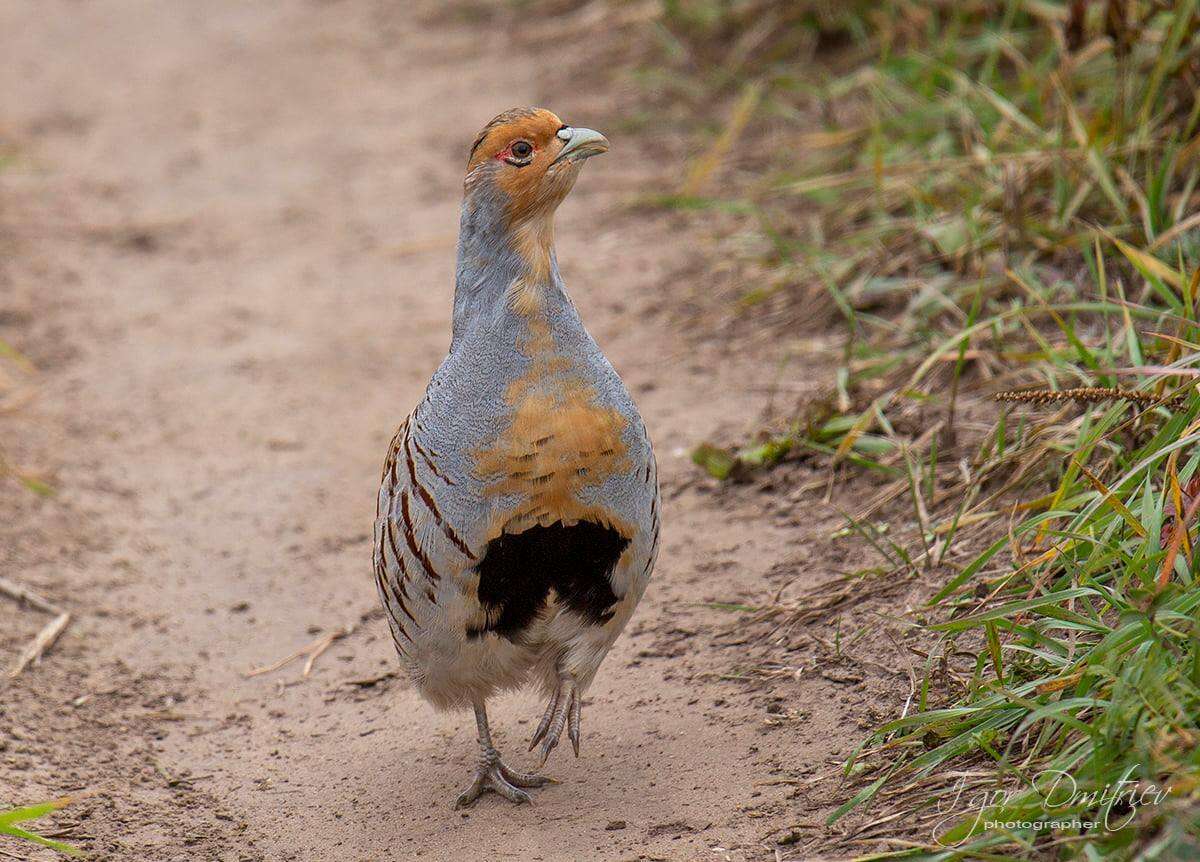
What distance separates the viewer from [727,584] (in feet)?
14.0

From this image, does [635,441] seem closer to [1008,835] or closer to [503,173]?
[503,173]

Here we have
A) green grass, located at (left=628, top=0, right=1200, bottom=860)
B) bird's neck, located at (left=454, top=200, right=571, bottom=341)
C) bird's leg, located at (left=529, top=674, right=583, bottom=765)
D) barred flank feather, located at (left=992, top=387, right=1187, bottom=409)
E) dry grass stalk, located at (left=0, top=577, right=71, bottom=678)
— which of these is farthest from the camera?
dry grass stalk, located at (left=0, top=577, right=71, bottom=678)

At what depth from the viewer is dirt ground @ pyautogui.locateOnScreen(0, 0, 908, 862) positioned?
3.48m

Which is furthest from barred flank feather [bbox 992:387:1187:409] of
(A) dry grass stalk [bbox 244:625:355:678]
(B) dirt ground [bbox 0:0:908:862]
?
(A) dry grass stalk [bbox 244:625:355:678]

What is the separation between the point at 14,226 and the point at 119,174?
1006 mm

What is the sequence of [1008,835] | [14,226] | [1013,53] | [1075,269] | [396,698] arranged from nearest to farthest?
1. [1008,835]
2. [396,698]
3. [1075,269]
4. [1013,53]
5. [14,226]

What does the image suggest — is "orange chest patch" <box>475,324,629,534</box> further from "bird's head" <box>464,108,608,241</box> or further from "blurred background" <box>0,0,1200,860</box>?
"blurred background" <box>0,0,1200,860</box>

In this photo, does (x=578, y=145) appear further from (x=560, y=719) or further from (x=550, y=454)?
(x=560, y=719)

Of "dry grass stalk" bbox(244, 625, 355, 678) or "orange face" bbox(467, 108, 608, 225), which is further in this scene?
"dry grass stalk" bbox(244, 625, 355, 678)

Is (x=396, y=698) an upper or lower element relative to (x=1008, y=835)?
lower

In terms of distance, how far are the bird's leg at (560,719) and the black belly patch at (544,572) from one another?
0.25m

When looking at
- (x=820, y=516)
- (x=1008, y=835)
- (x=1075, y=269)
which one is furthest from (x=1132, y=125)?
(x=1008, y=835)

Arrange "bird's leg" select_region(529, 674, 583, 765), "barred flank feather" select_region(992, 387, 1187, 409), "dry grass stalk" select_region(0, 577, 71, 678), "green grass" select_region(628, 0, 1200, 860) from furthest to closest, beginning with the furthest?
"dry grass stalk" select_region(0, 577, 71, 678) < "bird's leg" select_region(529, 674, 583, 765) < "barred flank feather" select_region(992, 387, 1187, 409) < "green grass" select_region(628, 0, 1200, 860)

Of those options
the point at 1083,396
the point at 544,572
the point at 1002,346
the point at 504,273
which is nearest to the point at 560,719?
the point at 544,572
